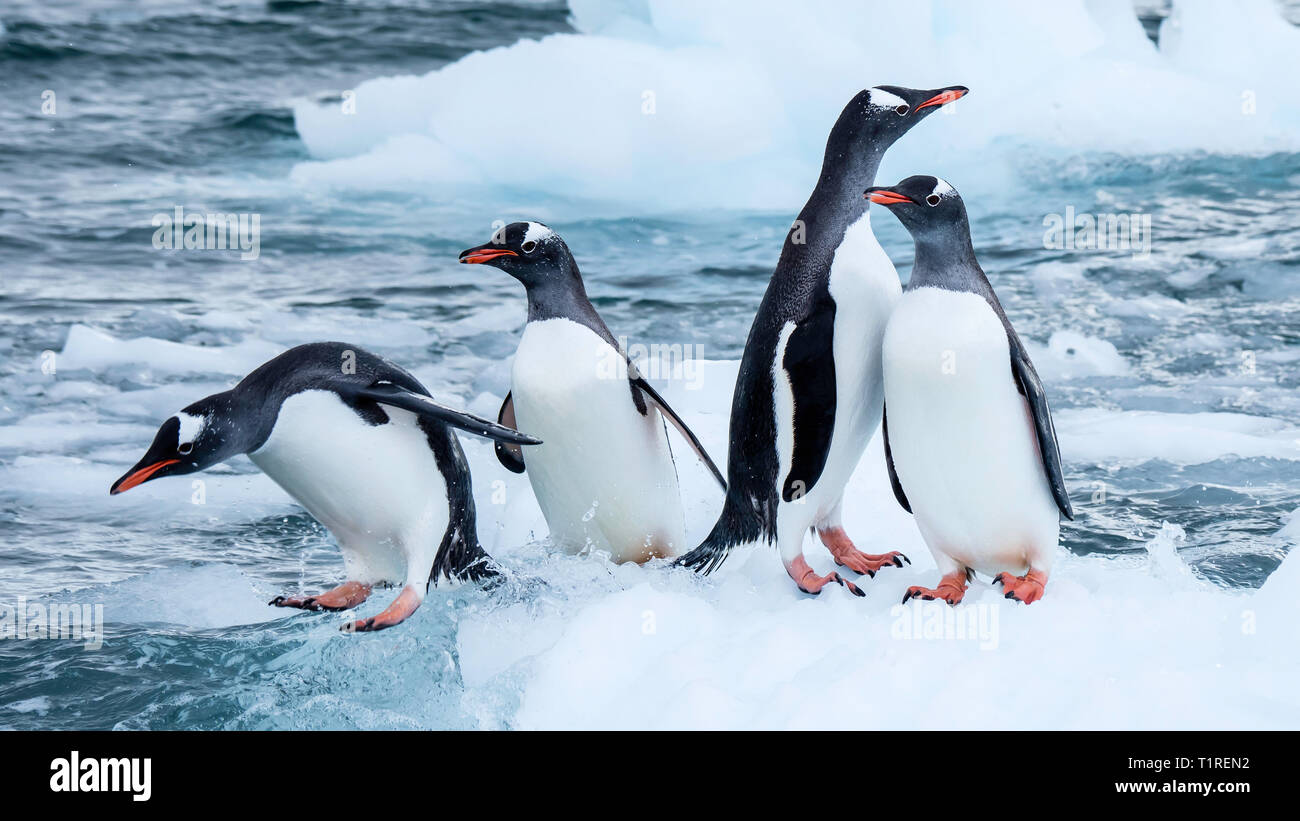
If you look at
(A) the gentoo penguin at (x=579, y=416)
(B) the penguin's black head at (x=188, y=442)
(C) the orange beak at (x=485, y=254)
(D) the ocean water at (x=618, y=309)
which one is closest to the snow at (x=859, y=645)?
(D) the ocean water at (x=618, y=309)

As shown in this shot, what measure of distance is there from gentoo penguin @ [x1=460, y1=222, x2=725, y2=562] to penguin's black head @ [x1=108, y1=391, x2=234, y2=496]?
610mm

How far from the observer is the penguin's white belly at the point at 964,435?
8.01 ft

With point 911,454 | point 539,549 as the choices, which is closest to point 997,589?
point 911,454

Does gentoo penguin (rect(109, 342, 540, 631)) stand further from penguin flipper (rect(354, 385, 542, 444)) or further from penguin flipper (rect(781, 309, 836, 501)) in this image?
penguin flipper (rect(781, 309, 836, 501))

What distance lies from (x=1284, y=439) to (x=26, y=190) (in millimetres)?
7928

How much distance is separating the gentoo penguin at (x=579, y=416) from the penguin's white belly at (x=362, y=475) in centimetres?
27

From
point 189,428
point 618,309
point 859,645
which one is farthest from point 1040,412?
point 618,309

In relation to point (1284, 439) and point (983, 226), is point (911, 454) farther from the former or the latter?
point (983, 226)

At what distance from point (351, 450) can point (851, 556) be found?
108cm

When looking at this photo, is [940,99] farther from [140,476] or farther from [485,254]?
[140,476]

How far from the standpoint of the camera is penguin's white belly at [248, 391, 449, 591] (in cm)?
264

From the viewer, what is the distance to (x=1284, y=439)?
457 cm

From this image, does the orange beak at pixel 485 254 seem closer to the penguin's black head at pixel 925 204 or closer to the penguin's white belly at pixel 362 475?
the penguin's white belly at pixel 362 475

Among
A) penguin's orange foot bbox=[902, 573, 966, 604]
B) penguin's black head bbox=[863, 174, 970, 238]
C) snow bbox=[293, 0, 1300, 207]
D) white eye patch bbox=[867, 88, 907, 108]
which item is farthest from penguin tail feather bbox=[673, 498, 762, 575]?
snow bbox=[293, 0, 1300, 207]
